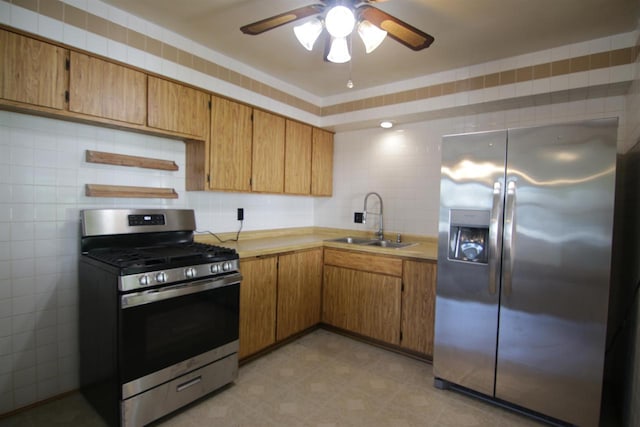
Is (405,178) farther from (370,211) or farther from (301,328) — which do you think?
(301,328)

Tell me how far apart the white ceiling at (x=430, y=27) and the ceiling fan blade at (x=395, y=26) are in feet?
1.29

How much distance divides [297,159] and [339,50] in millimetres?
1661

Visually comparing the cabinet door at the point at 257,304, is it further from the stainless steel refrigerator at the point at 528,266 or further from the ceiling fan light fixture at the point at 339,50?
the ceiling fan light fixture at the point at 339,50

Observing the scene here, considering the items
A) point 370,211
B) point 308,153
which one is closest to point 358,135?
point 308,153

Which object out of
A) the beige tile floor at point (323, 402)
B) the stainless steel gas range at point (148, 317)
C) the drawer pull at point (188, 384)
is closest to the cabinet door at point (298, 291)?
the beige tile floor at point (323, 402)

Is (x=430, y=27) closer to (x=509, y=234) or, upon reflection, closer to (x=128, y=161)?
(x=509, y=234)

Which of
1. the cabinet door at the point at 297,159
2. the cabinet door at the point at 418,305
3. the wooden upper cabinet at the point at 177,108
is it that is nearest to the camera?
the wooden upper cabinet at the point at 177,108

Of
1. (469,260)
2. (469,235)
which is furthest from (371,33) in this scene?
(469,260)

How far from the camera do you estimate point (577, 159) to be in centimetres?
186

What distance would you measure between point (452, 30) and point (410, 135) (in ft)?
4.04

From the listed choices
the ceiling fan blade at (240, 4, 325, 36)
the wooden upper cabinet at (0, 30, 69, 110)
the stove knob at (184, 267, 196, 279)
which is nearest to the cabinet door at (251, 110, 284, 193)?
the stove knob at (184, 267, 196, 279)

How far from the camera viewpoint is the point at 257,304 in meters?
2.61

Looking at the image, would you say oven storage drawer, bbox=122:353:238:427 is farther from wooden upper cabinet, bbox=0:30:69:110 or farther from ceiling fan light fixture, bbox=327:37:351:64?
ceiling fan light fixture, bbox=327:37:351:64

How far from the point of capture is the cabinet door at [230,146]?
8.71 ft
